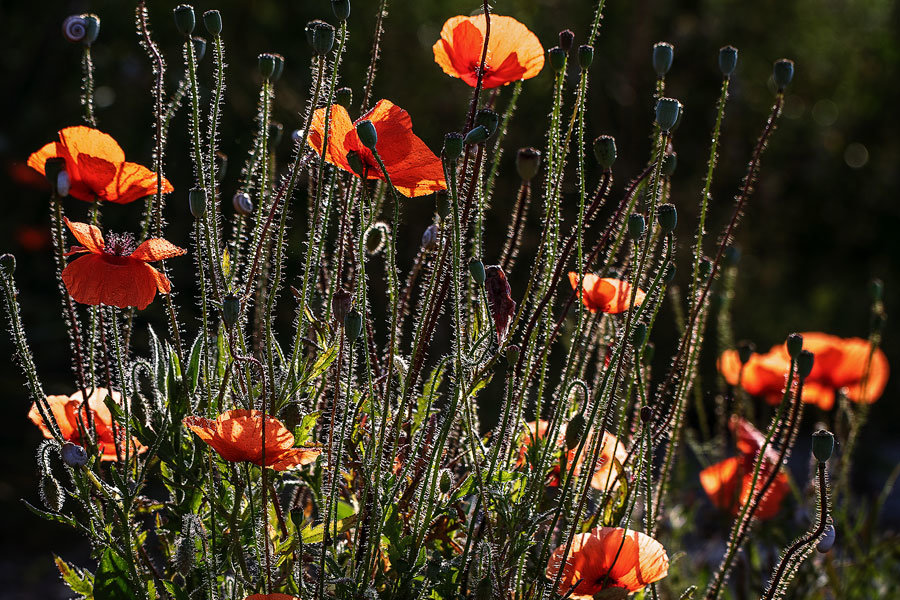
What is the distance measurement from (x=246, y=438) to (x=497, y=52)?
42 centimetres

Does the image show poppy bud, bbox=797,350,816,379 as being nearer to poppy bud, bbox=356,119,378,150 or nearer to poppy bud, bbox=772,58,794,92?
poppy bud, bbox=772,58,794,92

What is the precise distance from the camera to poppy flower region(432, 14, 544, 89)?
90 centimetres

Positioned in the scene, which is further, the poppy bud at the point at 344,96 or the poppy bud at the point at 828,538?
the poppy bud at the point at 344,96

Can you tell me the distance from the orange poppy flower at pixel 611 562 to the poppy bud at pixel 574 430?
0.08m

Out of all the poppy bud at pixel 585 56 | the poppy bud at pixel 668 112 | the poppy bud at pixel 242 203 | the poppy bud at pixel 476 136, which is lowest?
the poppy bud at pixel 242 203

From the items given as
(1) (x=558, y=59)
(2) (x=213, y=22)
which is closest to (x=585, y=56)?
(1) (x=558, y=59)

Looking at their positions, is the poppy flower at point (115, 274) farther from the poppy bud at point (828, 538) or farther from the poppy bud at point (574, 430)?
the poppy bud at point (828, 538)

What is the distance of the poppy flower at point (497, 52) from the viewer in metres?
0.90

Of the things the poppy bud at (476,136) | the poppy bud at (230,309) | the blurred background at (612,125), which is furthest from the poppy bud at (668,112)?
the blurred background at (612,125)

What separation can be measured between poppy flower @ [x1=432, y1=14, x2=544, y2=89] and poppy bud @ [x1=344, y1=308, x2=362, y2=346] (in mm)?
280

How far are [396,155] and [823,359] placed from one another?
3.29 ft

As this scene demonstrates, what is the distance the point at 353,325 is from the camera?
0.73m

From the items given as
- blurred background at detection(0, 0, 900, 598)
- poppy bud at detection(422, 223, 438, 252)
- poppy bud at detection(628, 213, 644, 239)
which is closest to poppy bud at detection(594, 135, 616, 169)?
poppy bud at detection(628, 213, 644, 239)

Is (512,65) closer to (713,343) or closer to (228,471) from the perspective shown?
(228,471)
